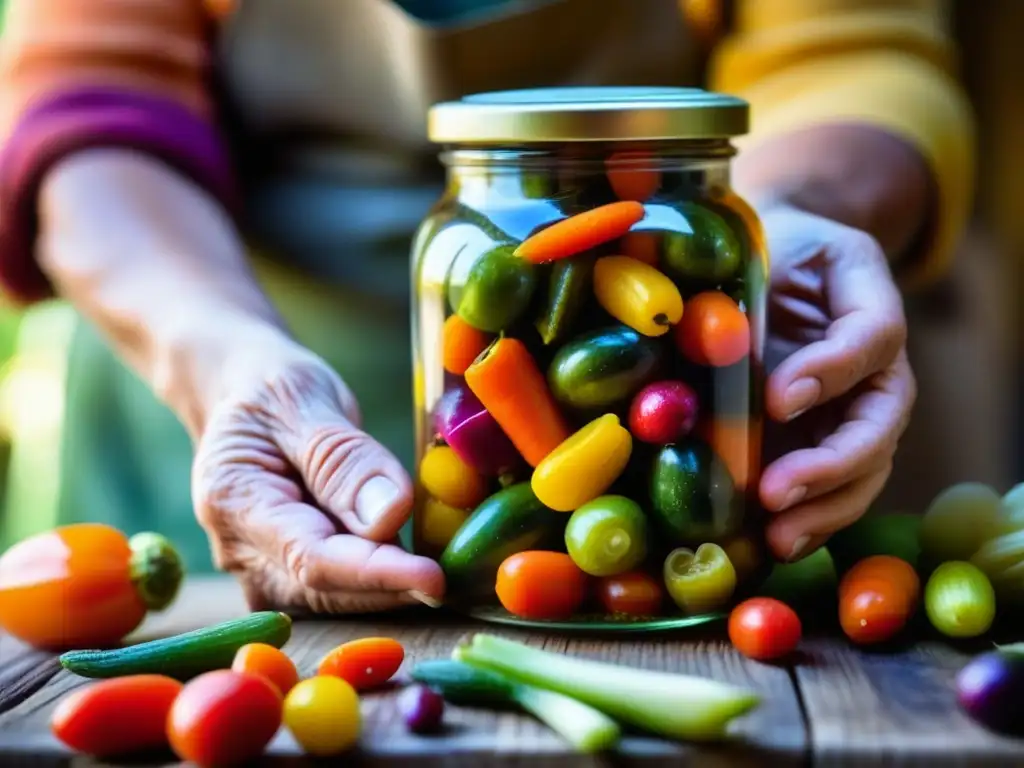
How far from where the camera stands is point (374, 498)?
75cm

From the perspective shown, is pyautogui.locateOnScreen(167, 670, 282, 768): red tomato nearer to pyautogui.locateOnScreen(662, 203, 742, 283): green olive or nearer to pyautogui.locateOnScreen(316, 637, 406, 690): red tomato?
pyautogui.locateOnScreen(316, 637, 406, 690): red tomato

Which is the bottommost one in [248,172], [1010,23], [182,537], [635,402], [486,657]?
[182,537]

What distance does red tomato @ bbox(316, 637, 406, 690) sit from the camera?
664 mm

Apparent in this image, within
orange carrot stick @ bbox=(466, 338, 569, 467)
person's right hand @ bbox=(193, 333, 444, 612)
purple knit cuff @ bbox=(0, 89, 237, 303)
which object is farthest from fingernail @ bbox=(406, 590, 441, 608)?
purple knit cuff @ bbox=(0, 89, 237, 303)

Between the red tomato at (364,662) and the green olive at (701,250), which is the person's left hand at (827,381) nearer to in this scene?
the green olive at (701,250)

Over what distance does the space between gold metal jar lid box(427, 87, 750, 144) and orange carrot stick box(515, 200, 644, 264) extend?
0.04 metres

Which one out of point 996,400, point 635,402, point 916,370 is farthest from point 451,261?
point 996,400

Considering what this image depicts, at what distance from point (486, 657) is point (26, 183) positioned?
0.65 metres

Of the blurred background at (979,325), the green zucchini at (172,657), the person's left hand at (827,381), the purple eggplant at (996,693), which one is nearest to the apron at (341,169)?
the blurred background at (979,325)

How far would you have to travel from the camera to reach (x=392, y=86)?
3.89 feet

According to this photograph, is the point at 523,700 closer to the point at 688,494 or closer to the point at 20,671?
the point at 688,494

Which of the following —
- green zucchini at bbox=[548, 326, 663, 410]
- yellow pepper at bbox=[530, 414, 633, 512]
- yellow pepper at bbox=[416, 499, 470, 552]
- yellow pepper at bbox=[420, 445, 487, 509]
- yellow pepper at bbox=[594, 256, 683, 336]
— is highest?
yellow pepper at bbox=[594, 256, 683, 336]

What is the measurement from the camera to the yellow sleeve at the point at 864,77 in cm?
109

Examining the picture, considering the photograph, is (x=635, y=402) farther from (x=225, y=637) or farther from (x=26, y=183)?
(x=26, y=183)
